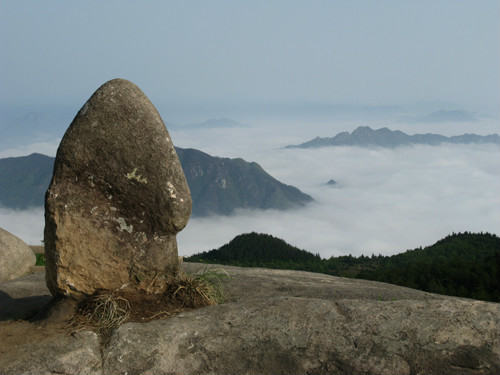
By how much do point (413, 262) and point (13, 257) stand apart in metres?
24.7

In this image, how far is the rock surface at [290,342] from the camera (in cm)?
638

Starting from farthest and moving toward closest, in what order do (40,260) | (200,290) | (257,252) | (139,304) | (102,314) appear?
(257,252) → (40,260) → (200,290) → (139,304) → (102,314)

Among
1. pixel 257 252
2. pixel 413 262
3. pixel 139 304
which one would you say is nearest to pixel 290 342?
pixel 139 304

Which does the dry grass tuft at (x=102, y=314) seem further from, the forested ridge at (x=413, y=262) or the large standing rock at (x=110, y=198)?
the forested ridge at (x=413, y=262)

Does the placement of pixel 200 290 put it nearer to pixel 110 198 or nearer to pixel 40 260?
pixel 110 198

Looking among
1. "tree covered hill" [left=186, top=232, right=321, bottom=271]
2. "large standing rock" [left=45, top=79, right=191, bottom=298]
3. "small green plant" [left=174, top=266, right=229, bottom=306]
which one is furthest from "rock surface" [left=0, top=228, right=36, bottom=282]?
"tree covered hill" [left=186, top=232, right=321, bottom=271]

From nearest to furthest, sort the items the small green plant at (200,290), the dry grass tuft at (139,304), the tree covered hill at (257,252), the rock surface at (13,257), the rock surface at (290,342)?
the rock surface at (290,342), the dry grass tuft at (139,304), the small green plant at (200,290), the rock surface at (13,257), the tree covered hill at (257,252)

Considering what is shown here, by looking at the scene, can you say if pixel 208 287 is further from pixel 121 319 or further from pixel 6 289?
pixel 6 289

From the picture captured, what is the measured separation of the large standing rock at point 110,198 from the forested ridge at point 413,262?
13.5 metres

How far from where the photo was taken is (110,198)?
8383 millimetres

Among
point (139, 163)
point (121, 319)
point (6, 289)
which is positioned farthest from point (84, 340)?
point (6, 289)

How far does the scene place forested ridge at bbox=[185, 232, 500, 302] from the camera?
1864cm

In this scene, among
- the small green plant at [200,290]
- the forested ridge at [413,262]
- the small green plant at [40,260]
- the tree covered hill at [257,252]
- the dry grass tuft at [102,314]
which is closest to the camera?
the dry grass tuft at [102,314]

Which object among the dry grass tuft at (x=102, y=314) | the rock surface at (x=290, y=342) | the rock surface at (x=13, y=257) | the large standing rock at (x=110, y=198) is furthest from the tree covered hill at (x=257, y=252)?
the rock surface at (x=290, y=342)
